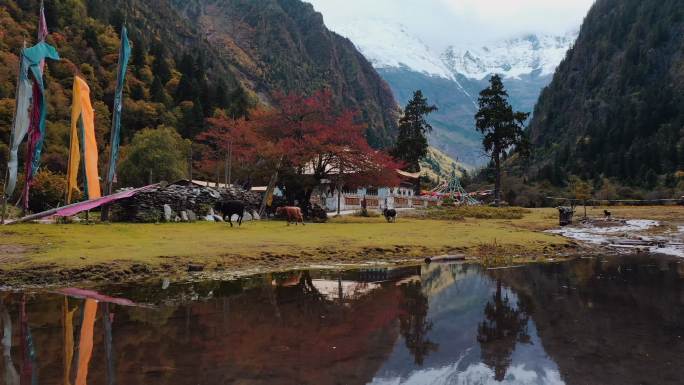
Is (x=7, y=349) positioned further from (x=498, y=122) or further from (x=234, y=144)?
(x=498, y=122)

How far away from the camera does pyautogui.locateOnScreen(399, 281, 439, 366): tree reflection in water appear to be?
8102 mm

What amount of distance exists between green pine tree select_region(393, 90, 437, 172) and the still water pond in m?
72.2

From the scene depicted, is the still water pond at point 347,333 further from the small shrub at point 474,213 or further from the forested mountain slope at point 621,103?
the forested mountain slope at point 621,103

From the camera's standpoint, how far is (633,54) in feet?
522

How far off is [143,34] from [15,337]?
15563 centimetres

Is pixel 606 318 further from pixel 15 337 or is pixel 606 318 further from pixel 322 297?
pixel 15 337

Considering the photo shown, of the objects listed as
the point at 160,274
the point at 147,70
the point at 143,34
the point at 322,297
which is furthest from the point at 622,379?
the point at 143,34

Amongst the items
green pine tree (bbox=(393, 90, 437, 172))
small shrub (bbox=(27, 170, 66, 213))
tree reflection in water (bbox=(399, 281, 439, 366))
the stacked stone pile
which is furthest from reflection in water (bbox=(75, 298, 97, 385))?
green pine tree (bbox=(393, 90, 437, 172))

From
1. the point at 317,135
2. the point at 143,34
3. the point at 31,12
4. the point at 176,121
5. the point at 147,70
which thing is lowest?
the point at 317,135

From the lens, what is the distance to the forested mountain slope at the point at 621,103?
11675 cm

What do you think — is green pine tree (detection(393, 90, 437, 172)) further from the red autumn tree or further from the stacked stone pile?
the stacked stone pile

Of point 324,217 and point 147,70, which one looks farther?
point 147,70

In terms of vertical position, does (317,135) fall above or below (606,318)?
above

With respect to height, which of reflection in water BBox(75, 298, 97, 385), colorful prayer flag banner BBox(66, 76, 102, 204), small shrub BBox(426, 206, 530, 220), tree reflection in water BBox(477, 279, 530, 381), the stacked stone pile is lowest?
tree reflection in water BBox(477, 279, 530, 381)
